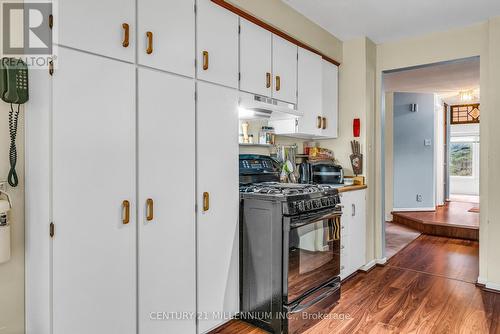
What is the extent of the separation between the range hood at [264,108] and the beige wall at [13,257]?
1.47 meters

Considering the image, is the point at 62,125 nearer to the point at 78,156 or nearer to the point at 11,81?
the point at 78,156

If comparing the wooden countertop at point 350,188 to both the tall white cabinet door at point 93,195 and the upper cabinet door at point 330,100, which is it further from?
the tall white cabinet door at point 93,195

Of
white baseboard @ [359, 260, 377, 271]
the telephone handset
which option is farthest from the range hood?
white baseboard @ [359, 260, 377, 271]

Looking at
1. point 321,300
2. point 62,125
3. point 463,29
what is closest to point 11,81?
point 62,125

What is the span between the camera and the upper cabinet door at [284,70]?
2826 mm

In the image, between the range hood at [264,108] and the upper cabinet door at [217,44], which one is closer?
the upper cabinet door at [217,44]

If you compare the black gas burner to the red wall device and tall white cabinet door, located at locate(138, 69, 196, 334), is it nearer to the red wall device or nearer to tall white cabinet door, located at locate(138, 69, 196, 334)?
tall white cabinet door, located at locate(138, 69, 196, 334)

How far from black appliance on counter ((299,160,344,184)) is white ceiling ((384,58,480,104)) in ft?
6.38

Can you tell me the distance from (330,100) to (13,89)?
3.03 metres

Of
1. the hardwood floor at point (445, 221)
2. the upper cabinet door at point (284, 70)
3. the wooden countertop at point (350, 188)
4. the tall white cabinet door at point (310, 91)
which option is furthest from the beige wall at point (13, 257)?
the hardwood floor at point (445, 221)

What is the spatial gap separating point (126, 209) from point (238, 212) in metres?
0.92

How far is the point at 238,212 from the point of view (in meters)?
2.44

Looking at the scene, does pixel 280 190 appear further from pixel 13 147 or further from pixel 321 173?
pixel 13 147

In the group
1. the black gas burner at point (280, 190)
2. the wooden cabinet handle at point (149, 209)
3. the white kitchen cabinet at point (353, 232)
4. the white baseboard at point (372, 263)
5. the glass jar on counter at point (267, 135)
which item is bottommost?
the white baseboard at point (372, 263)
